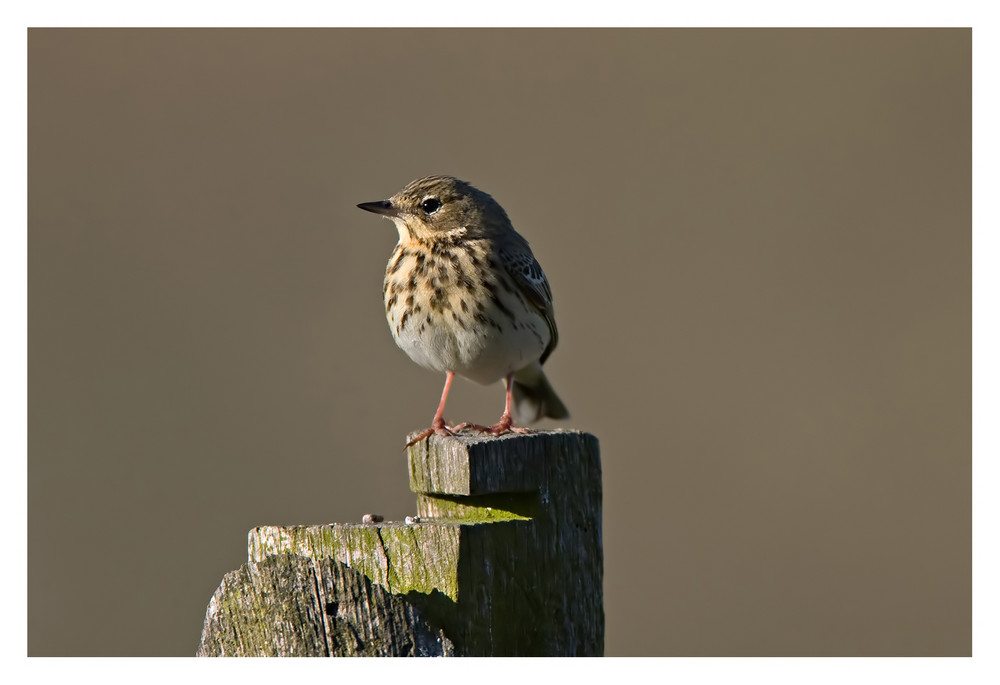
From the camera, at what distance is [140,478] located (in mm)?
10195

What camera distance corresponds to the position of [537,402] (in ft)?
24.3

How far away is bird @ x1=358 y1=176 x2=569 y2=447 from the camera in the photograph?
20.9ft

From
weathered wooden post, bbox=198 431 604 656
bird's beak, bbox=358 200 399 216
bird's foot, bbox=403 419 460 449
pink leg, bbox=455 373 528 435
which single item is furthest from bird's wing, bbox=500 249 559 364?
weathered wooden post, bbox=198 431 604 656

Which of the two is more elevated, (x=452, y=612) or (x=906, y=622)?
(x=452, y=612)

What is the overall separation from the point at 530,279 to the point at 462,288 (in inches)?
17.1

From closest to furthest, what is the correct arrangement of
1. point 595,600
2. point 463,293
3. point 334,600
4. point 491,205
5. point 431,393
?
1. point 334,600
2. point 595,600
3. point 463,293
4. point 491,205
5. point 431,393

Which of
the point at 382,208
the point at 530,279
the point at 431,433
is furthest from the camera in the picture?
the point at 382,208

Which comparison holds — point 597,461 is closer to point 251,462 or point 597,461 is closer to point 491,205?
point 491,205

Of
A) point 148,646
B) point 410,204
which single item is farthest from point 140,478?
point 410,204

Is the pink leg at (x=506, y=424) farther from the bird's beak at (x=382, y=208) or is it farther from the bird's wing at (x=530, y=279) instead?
the bird's beak at (x=382, y=208)

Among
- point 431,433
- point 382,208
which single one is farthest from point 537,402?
point 431,433

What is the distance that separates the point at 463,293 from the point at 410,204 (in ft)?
2.32

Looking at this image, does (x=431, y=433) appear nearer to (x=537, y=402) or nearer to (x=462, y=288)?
(x=462, y=288)

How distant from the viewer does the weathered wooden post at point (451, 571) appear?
3.66 meters
